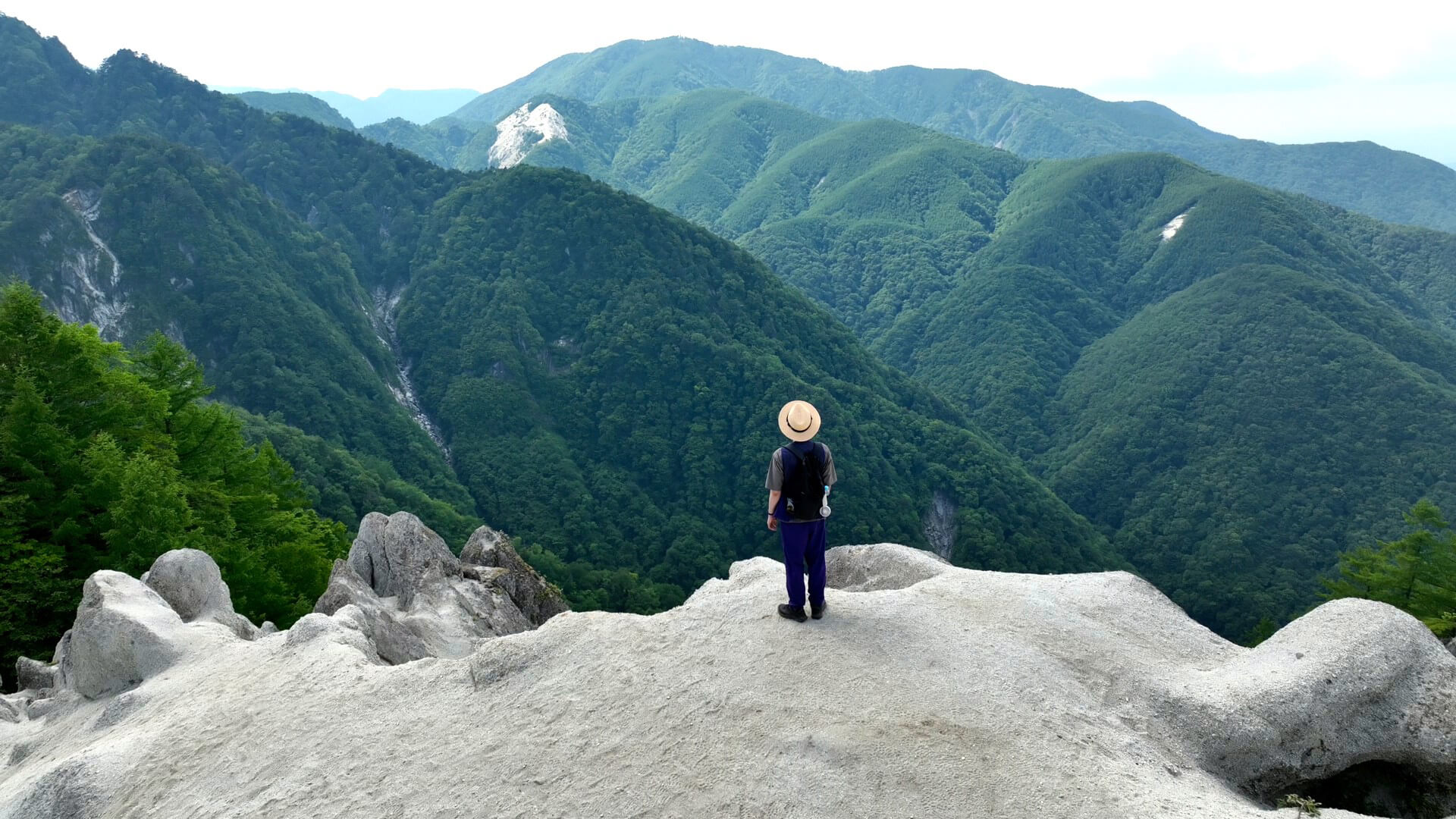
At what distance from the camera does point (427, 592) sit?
2917 centimetres

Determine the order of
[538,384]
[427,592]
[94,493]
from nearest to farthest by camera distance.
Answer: [94,493] < [427,592] < [538,384]

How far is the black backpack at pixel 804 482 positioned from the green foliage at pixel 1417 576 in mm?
47075

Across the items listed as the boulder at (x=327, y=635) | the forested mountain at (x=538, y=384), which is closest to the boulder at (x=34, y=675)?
the boulder at (x=327, y=635)

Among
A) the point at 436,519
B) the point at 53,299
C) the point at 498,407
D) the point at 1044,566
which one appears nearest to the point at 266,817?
the point at 436,519

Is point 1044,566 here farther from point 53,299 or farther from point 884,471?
point 53,299

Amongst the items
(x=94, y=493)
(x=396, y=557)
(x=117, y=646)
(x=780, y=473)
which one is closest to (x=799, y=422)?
(x=780, y=473)

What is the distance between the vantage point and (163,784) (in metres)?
14.1

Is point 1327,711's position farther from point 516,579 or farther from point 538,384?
point 538,384

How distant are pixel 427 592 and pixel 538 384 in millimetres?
149280

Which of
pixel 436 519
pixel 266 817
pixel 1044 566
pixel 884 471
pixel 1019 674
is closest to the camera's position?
pixel 266 817

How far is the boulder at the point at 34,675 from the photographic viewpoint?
22188mm

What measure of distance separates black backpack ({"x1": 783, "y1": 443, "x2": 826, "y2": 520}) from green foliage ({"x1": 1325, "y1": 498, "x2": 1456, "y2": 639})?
154 feet

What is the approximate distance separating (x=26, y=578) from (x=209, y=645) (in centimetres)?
1145

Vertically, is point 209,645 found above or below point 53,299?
below
